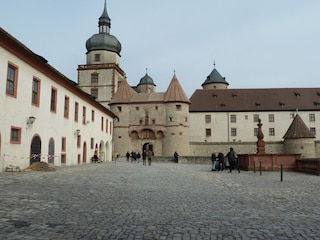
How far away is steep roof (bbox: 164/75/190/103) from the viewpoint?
56438mm

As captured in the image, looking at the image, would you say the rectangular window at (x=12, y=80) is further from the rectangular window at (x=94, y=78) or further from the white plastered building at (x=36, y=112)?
the rectangular window at (x=94, y=78)

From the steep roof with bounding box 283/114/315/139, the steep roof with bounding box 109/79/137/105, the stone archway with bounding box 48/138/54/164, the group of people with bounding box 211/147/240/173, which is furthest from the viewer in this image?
the steep roof with bounding box 109/79/137/105

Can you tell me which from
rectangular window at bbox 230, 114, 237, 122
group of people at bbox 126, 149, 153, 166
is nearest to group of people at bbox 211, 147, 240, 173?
group of people at bbox 126, 149, 153, 166

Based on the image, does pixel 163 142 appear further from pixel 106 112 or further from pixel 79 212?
pixel 79 212

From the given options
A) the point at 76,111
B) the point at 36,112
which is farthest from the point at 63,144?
the point at 36,112

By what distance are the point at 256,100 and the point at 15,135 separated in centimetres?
5235

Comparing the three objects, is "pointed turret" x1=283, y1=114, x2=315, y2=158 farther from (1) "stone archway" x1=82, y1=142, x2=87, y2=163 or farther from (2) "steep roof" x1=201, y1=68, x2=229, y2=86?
(2) "steep roof" x1=201, y1=68, x2=229, y2=86

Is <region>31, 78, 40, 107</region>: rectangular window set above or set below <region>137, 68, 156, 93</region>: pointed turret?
below

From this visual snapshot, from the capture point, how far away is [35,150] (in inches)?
832

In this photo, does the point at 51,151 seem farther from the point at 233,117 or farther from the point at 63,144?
the point at 233,117

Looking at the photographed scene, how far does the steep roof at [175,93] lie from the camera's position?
5644 centimetres

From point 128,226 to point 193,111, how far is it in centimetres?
5592

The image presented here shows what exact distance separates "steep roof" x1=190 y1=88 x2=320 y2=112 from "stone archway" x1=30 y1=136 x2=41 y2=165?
42.4m

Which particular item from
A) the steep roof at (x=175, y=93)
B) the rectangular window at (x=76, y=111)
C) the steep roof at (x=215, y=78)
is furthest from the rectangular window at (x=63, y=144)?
the steep roof at (x=215, y=78)
